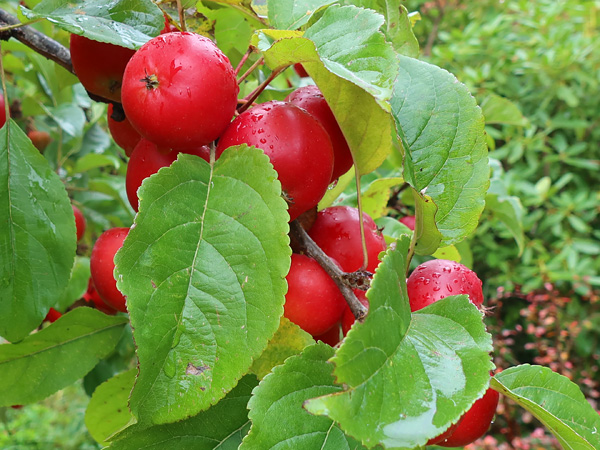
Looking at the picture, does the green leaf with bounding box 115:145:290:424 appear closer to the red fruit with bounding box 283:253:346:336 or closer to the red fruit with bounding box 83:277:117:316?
the red fruit with bounding box 283:253:346:336

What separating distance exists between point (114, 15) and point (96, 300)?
1.93 ft

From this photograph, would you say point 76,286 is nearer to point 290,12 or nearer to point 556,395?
point 290,12

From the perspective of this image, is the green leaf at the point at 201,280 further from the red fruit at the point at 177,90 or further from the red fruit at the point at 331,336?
the red fruit at the point at 331,336

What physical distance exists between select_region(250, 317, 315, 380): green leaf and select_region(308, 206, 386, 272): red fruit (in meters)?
0.11

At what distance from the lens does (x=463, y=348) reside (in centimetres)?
42

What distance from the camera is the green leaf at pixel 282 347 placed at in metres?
0.50

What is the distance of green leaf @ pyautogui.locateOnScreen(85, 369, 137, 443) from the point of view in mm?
711

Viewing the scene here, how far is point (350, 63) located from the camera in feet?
1.43

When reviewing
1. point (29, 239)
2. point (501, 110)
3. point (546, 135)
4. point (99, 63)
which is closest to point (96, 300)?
point (29, 239)

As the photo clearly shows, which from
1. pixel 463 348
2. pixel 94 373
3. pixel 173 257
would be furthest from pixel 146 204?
pixel 94 373

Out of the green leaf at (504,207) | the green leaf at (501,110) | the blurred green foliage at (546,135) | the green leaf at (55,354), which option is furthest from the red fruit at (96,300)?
the blurred green foliage at (546,135)

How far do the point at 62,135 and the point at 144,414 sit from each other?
1.07 metres

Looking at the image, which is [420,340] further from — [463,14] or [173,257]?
[463,14]

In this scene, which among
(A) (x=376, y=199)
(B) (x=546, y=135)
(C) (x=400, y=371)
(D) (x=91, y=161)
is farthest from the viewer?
(B) (x=546, y=135)
